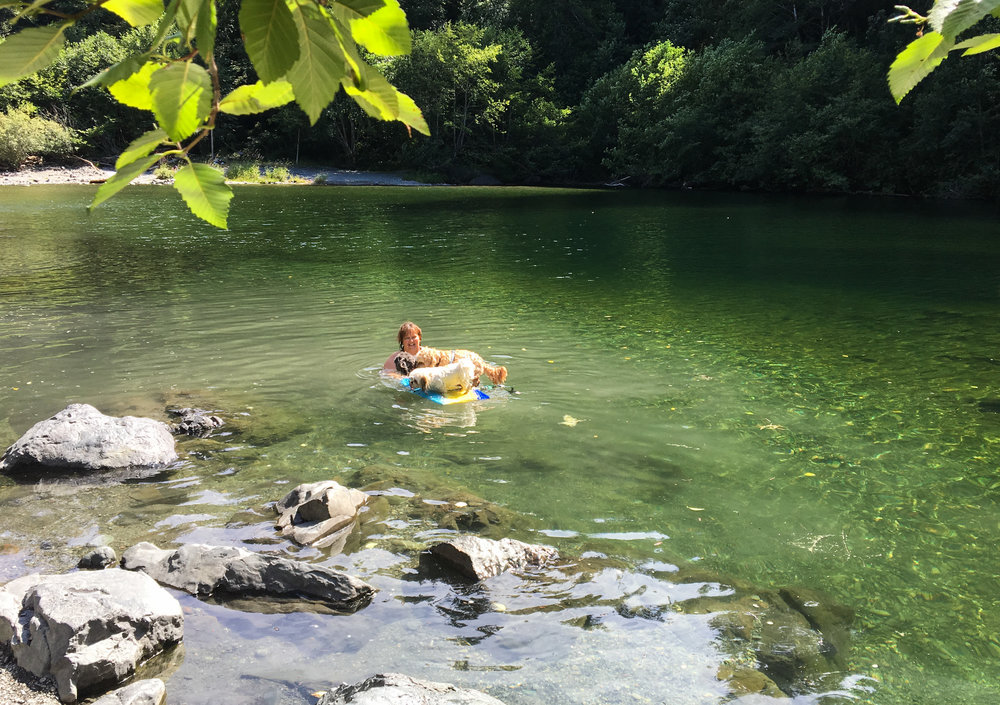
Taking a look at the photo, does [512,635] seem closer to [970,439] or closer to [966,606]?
[966,606]

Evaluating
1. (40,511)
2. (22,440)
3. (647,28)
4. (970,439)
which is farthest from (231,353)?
(647,28)

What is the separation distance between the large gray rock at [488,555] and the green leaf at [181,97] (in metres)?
4.56

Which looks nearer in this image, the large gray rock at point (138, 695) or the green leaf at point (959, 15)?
the green leaf at point (959, 15)

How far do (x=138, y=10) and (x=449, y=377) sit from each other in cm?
836

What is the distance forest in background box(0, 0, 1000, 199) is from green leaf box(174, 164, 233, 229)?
1599 inches

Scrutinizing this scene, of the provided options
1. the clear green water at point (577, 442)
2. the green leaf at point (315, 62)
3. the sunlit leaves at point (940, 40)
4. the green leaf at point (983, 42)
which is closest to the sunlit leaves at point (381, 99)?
the green leaf at point (315, 62)

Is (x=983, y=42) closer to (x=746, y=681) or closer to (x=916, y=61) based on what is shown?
(x=916, y=61)

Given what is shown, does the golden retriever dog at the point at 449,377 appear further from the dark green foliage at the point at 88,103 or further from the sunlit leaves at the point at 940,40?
the dark green foliage at the point at 88,103

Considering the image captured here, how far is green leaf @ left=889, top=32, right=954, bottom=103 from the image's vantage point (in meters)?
1.43

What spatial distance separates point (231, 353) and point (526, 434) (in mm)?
5453

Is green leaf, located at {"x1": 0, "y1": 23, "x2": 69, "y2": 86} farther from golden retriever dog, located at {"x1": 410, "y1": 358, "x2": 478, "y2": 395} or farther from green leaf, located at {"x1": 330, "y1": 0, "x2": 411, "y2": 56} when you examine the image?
golden retriever dog, located at {"x1": 410, "y1": 358, "x2": 478, "y2": 395}

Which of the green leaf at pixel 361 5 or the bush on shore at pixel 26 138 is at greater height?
the bush on shore at pixel 26 138

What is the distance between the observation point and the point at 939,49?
1.43 metres

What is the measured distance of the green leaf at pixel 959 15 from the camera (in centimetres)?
122
